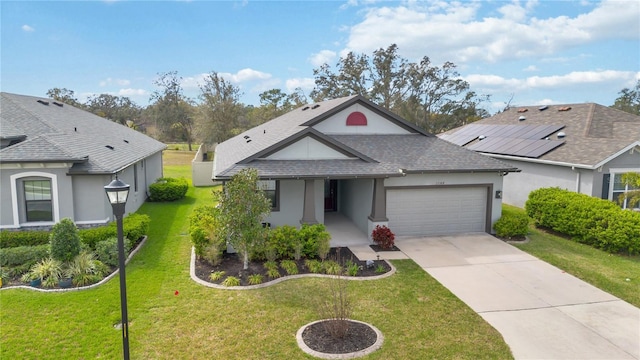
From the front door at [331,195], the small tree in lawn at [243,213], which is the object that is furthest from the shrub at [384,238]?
the front door at [331,195]

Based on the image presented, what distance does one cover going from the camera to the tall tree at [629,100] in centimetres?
5792

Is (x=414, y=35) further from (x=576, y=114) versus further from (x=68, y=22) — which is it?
(x=68, y=22)

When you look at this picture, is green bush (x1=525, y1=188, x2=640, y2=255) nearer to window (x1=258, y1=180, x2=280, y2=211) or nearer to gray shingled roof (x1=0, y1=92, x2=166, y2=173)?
window (x1=258, y1=180, x2=280, y2=211)

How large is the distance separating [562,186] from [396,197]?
8502 mm

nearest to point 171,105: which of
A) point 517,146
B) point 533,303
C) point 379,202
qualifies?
point 517,146

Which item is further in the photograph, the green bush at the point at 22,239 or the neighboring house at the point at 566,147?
the neighboring house at the point at 566,147

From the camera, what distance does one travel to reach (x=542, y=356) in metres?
7.34

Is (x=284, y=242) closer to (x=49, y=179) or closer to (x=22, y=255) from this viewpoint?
(x=22, y=255)

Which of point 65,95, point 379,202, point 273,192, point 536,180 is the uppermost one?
point 65,95

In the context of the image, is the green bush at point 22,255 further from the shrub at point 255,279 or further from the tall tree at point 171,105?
the tall tree at point 171,105

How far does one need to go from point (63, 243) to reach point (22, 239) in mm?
2727

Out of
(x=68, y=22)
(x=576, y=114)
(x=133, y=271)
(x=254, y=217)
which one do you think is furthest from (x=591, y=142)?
(x=68, y=22)

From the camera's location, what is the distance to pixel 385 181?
48.7 feet

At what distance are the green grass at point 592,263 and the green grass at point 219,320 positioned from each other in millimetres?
4439
